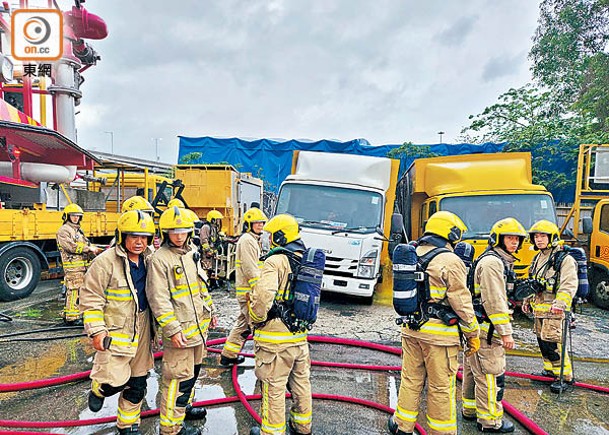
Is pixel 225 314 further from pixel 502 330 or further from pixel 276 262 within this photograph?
pixel 502 330

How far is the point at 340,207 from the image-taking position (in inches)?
291

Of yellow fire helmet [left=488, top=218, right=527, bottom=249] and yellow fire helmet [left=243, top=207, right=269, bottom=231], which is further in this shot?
yellow fire helmet [left=243, top=207, right=269, bottom=231]

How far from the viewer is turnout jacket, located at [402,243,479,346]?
2791 millimetres

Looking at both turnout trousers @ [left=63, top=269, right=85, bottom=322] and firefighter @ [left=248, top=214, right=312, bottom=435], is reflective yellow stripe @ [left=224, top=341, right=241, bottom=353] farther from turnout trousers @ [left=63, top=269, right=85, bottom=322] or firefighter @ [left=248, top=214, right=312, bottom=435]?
turnout trousers @ [left=63, top=269, right=85, bottom=322]

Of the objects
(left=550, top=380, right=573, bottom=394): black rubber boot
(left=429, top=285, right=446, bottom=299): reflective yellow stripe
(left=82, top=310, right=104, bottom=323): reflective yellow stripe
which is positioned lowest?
(left=550, top=380, right=573, bottom=394): black rubber boot

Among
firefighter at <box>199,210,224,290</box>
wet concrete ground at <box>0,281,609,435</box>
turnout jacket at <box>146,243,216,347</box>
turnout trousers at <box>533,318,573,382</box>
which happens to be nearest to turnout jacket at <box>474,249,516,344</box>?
wet concrete ground at <box>0,281,609,435</box>

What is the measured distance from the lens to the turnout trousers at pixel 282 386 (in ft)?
8.98

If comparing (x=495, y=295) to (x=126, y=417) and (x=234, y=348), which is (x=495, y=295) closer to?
(x=234, y=348)

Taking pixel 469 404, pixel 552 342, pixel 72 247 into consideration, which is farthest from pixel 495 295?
pixel 72 247

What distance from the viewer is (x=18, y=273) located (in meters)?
7.36

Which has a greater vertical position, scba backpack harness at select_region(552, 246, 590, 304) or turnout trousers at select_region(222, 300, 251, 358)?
scba backpack harness at select_region(552, 246, 590, 304)

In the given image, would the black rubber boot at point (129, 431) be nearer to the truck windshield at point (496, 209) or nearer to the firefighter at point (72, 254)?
the firefighter at point (72, 254)

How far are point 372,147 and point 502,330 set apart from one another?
1542 centimetres

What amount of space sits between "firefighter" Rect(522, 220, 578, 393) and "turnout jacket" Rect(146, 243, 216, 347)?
3357 millimetres
